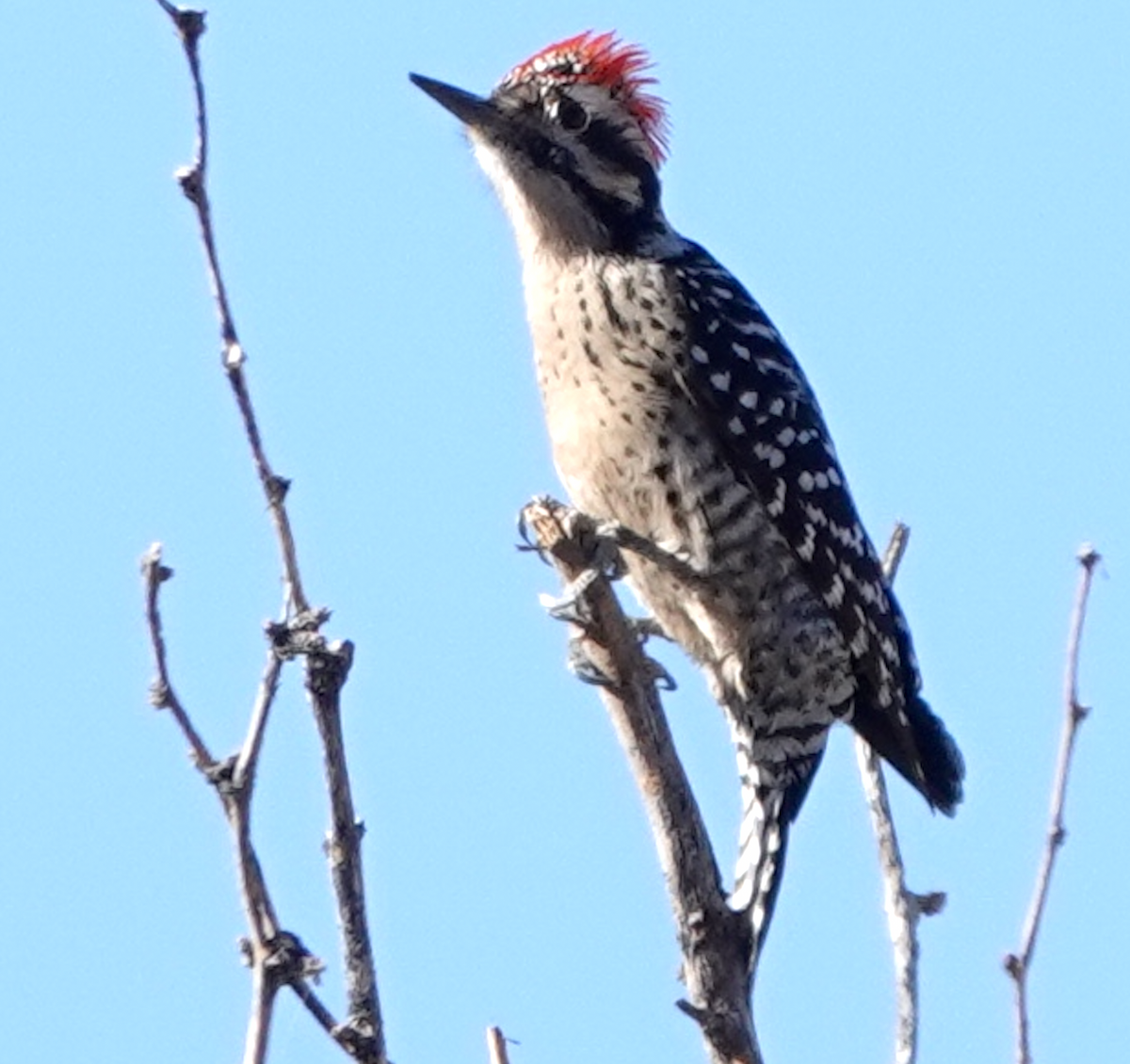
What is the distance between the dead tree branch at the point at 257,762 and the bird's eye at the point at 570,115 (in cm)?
352

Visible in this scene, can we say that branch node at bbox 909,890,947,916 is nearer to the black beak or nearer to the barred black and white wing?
the barred black and white wing

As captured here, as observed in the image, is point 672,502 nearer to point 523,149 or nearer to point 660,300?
point 660,300

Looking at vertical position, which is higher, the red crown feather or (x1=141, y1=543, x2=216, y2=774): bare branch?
A: the red crown feather

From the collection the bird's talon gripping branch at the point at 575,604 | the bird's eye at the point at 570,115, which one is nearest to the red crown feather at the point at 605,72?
the bird's eye at the point at 570,115

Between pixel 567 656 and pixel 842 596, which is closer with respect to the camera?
pixel 567 656

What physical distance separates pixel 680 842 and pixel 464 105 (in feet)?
9.14

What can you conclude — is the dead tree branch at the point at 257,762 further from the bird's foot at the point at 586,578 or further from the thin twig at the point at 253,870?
the bird's foot at the point at 586,578

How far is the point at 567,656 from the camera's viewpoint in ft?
15.9

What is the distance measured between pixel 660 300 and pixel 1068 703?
92.1 inches

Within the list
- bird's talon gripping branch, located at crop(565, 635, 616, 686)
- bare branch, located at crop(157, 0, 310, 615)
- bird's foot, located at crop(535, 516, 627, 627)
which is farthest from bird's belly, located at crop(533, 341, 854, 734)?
bare branch, located at crop(157, 0, 310, 615)

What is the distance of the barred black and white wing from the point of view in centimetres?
601

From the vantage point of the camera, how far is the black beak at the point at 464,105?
20.9ft

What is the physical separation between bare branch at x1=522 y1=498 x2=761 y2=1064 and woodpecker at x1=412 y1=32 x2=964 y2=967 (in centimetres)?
126

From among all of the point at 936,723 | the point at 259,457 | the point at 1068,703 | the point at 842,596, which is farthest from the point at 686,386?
the point at 259,457
